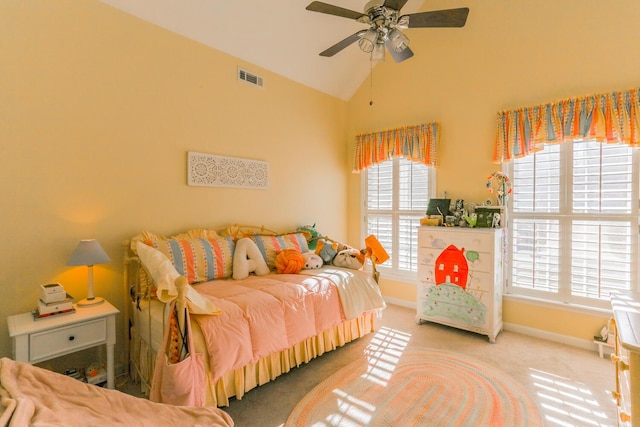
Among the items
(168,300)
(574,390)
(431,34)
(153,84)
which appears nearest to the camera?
(168,300)

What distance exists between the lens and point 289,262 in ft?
9.75

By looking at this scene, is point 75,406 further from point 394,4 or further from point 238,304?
point 394,4

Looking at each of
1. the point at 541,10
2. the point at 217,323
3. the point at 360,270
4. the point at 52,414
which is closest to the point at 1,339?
the point at 217,323

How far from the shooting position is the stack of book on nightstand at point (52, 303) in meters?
1.92

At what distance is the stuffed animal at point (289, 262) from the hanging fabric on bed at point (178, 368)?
1.29 metres

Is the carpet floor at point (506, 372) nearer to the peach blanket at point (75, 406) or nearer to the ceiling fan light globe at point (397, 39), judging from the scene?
the peach blanket at point (75, 406)

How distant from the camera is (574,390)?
7.22ft

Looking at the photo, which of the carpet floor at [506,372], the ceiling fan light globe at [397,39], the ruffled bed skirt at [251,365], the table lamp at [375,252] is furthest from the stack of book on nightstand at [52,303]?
the ceiling fan light globe at [397,39]

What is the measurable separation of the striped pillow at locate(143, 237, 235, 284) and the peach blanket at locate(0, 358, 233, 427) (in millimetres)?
1310

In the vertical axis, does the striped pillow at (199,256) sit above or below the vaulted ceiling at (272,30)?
below

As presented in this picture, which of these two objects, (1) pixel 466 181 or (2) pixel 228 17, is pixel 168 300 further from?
(1) pixel 466 181

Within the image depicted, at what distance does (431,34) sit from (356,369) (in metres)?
3.78

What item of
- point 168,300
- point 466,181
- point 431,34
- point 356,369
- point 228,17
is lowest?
point 356,369

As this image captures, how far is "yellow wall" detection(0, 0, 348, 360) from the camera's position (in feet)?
6.79
